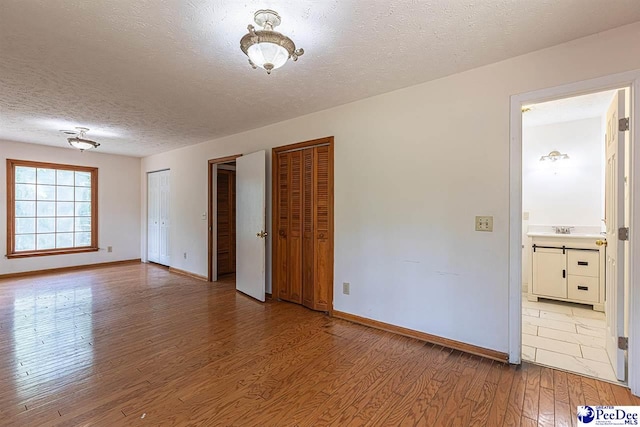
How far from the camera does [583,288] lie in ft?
11.9

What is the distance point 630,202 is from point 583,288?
2207 mm

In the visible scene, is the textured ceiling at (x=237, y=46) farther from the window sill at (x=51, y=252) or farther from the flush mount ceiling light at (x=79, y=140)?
the window sill at (x=51, y=252)

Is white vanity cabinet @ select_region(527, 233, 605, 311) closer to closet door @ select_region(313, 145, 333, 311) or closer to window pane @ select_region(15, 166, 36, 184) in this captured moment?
closet door @ select_region(313, 145, 333, 311)

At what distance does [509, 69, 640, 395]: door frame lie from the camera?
1951mm

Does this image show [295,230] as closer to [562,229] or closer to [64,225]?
[562,229]

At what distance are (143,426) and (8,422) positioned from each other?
0.78m

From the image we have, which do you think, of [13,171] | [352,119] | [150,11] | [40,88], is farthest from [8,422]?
[13,171]

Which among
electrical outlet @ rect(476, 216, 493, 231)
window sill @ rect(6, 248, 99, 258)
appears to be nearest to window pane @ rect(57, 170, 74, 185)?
window sill @ rect(6, 248, 99, 258)

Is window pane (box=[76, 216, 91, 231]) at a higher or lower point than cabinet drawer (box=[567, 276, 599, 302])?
higher

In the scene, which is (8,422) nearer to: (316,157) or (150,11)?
(150,11)

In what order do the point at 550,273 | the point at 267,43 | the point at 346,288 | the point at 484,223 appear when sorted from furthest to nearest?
the point at 550,273
the point at 346,288
the point at 484,223
the point at 267,43

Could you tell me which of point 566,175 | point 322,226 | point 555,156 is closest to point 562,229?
point 566,175

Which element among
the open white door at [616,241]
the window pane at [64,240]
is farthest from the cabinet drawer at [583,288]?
the window pane at [64,240]

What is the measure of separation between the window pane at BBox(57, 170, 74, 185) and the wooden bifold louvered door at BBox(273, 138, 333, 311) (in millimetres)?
4818
